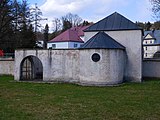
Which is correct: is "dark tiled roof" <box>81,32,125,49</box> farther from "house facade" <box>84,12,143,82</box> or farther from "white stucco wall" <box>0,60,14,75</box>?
"white stucco wall" <box>0,60,14,75</box>

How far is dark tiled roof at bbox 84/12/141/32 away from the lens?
22312mm

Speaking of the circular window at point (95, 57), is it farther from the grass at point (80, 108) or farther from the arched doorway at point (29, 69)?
the arched doorway at point (29, 69)

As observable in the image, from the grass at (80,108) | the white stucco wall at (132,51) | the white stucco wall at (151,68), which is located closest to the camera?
the grass at (80,108)

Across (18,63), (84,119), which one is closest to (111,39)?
(18,63)

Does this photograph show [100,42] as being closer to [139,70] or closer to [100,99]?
[139,70]

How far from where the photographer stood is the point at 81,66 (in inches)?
799

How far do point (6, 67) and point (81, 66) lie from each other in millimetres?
11546

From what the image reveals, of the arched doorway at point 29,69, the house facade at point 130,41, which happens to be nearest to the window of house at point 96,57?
the house facade at point 130,41

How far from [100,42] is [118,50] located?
5.12 feet

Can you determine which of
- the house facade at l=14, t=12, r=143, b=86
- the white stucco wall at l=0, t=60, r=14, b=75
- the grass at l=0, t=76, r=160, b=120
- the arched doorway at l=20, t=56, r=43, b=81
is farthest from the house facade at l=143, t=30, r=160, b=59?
the grass at l=0, t=76, r=160, b=120

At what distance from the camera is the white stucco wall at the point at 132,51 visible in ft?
72.1

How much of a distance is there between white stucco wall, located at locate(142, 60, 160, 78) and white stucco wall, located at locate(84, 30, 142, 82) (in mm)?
3143

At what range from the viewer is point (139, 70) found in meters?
22.0

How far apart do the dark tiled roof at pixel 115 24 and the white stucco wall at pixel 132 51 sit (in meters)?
0.45
